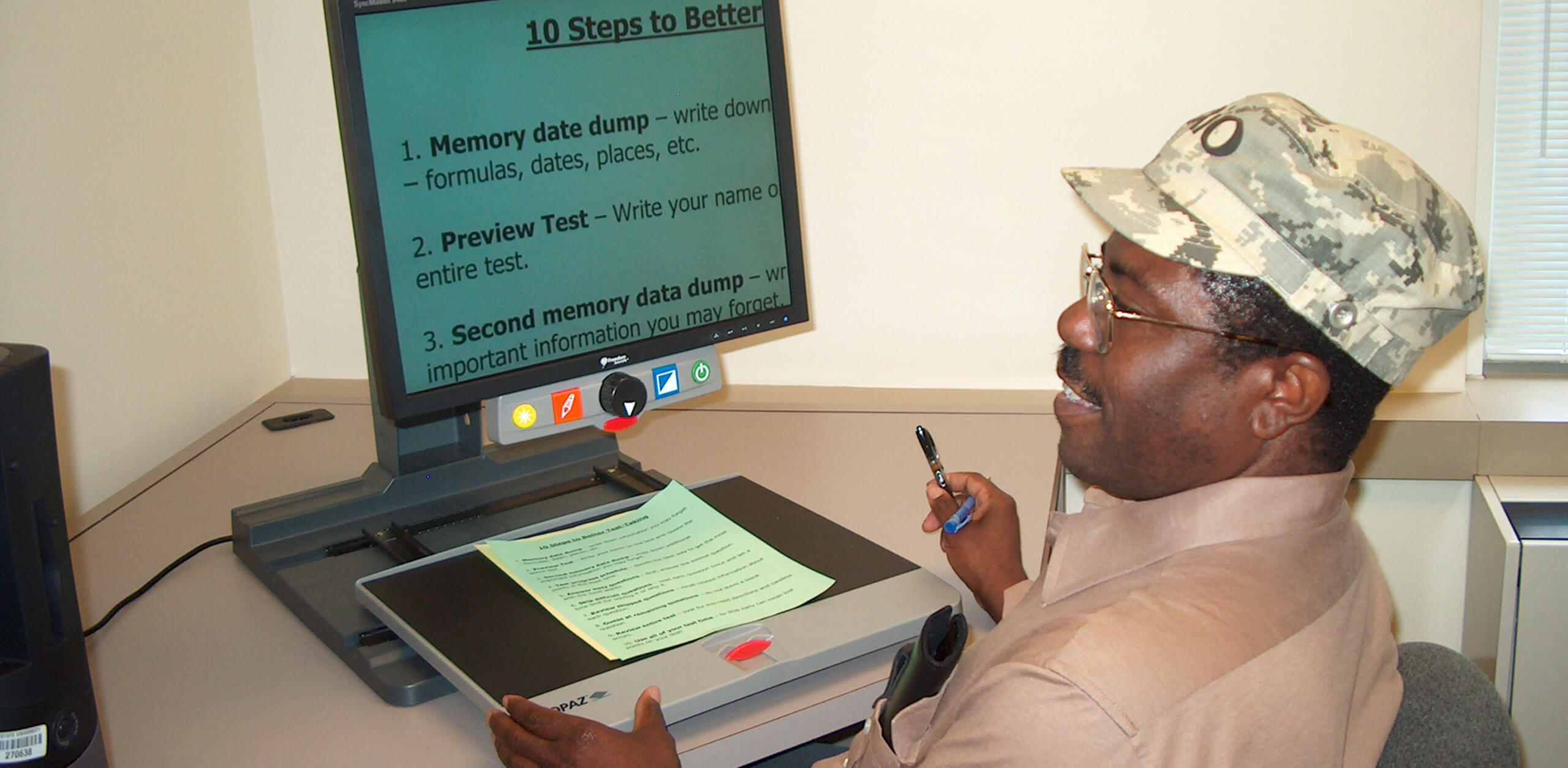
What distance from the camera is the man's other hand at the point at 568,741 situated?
0.96 meters

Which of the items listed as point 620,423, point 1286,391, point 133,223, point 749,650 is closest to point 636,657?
point 749,650

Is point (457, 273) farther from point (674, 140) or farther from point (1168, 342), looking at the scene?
Result: point (1168, 342)

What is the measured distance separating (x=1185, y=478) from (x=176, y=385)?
1367 mm

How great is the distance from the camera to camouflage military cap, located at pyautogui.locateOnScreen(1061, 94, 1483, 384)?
2.93 feet

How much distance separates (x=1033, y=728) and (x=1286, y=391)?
316 mm

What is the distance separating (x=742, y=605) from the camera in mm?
1153

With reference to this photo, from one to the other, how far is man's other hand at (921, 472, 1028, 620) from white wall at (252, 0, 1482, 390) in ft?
1.99

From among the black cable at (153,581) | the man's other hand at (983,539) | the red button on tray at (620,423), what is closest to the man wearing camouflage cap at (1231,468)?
the man's other hand at (983,539)

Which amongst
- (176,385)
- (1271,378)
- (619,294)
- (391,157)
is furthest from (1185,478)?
(176,385)

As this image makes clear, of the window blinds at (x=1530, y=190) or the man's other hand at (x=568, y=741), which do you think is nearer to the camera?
the man's other hand at (x=568, y=741)

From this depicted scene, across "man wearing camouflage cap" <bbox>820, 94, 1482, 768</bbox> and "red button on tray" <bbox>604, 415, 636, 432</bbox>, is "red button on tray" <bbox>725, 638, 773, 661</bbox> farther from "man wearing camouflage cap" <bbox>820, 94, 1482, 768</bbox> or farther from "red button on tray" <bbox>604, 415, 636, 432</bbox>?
"red button on tray" <bbox>604, 415, 636, 432</bbox>

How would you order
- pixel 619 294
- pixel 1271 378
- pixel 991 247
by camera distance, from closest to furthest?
1. pixel 1271 378
2. pixel 619 294
3. pixel 991 247

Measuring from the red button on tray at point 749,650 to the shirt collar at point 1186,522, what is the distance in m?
0.24

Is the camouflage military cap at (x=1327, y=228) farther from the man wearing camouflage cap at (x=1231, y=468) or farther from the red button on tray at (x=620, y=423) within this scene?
the red button on tray at (x=620, y=423)
